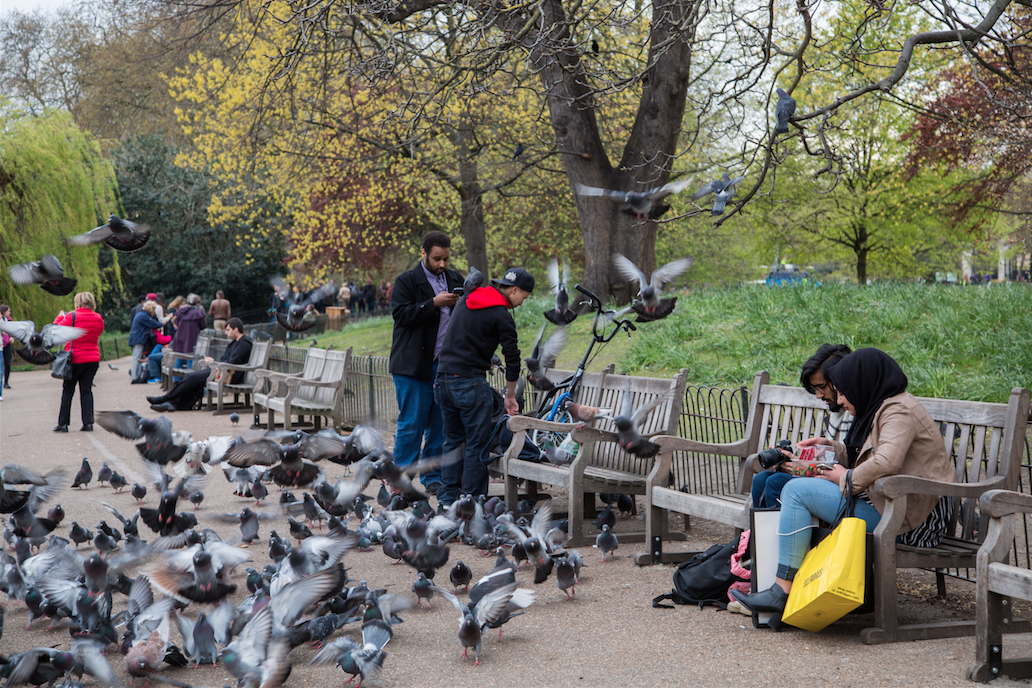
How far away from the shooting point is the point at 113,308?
3728 centimetres

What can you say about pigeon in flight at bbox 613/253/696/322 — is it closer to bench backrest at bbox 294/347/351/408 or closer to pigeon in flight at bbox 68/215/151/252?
pigeon in flight at bbox 68/215/151/252

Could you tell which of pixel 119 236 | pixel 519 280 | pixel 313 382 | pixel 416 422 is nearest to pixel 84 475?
pixel 119 236

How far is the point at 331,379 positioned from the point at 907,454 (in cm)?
849

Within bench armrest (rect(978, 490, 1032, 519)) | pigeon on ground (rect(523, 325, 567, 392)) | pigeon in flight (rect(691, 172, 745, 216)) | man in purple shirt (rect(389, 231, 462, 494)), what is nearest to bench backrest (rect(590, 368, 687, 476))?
pigeon on ground (rect(523, 325, 567, 392))

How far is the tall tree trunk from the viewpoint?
65.4 feet

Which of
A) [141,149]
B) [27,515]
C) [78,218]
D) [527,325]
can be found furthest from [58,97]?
[27,515]

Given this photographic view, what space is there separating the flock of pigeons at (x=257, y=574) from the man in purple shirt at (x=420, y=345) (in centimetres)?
70

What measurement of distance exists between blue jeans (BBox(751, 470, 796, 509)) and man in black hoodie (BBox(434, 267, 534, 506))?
2279 mm

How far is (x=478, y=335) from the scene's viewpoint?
21.3ft

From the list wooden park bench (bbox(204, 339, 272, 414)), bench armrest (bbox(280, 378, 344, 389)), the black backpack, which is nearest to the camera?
the black backpack

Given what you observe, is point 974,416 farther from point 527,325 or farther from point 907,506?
point 527,325

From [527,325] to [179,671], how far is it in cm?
1295

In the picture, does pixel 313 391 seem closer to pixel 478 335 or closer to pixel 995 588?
pixel 478 335

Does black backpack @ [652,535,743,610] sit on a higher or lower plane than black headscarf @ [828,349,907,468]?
lower
